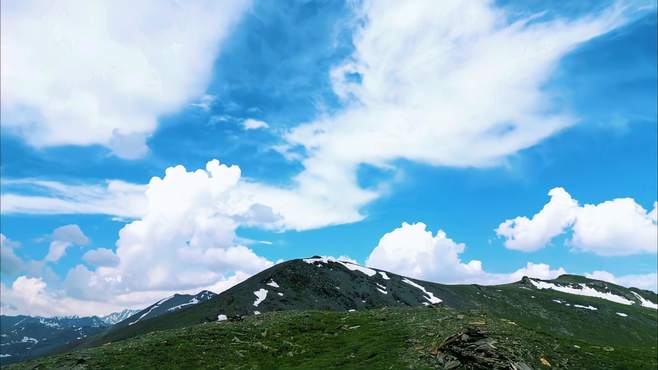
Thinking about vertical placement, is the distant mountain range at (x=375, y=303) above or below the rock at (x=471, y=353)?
above

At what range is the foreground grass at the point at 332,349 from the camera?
38812mm

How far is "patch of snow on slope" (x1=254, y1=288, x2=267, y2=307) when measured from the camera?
4583 inches

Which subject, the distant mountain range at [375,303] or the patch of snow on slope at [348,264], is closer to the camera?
the distant mountain range at [375,303]

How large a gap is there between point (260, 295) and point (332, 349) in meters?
79.6

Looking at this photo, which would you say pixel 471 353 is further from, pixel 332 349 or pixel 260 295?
pixel 260 295

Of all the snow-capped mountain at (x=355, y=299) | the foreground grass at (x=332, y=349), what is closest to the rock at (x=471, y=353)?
the foreground grass at (x=332, y=349)

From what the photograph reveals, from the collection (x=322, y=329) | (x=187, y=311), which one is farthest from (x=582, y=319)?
(x=322, y=329)

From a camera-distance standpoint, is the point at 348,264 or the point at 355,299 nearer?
the point at 355,299

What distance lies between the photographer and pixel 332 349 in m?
44.8

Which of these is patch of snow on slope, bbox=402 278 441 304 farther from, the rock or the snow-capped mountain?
the rock

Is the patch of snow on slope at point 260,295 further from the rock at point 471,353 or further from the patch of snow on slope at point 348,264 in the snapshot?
the rock at point 471,353

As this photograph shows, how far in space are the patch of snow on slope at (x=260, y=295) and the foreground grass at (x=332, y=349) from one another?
202ft

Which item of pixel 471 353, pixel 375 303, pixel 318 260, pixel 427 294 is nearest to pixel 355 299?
pixel 375 303

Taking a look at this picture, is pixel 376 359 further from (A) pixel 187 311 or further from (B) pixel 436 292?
(B) pixel 436 292
